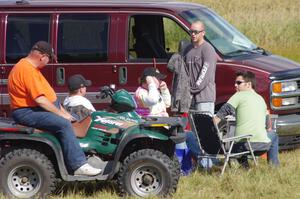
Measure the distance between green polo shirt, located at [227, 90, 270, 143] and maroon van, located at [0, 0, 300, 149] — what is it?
47.7 inches

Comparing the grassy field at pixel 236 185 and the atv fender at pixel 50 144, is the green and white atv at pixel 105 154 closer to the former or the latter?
the atv fender at pixel 50 144

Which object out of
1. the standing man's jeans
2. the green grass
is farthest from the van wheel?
the standing man's jeans

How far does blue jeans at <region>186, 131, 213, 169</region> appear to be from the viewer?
9383mm

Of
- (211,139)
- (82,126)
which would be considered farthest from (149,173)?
(211,139)

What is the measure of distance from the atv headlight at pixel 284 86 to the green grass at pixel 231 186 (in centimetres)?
145

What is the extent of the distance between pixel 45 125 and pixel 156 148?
112cm

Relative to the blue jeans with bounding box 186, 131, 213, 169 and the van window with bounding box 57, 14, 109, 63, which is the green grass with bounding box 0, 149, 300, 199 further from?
the van window with bounding box 57, 14, 109, 63

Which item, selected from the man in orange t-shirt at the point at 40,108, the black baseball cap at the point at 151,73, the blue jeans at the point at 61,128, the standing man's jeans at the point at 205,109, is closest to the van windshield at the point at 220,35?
the standing man's jeans at the point at 205,109

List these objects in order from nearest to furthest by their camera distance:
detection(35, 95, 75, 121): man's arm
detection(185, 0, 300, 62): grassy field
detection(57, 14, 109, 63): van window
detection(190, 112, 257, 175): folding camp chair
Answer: detection(35, 95, 75, 121): man's arm → detection(190, 112, 257, 175): folding camp chair → detection(57, 14, 109, 63): van window → detection(185, 0, 300, 62): grassy field

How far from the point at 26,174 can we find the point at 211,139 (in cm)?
227

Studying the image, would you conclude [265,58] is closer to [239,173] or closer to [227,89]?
[227,89]

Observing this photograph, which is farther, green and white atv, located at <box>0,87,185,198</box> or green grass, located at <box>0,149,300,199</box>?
green grass, located at <box>0,149,300,199</box>

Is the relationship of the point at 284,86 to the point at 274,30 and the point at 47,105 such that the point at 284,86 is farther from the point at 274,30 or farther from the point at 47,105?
the point at 274,30

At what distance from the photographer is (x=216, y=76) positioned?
10516 millimetres
